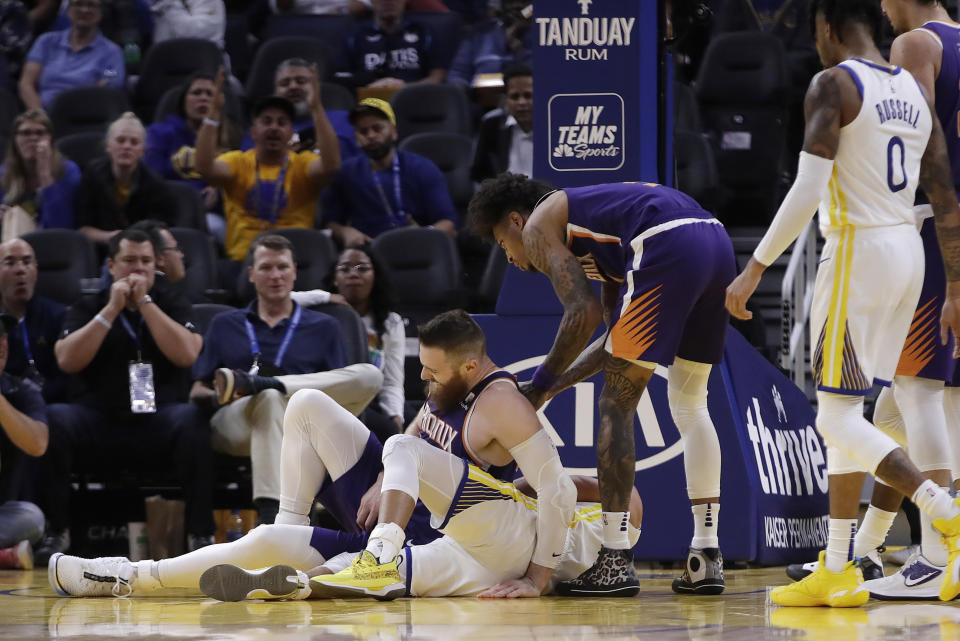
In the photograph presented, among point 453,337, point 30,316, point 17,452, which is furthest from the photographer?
point 30,316

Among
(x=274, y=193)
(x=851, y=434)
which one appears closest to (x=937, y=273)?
(x=851, y=434)

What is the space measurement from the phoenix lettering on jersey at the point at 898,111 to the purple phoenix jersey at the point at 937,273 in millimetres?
419

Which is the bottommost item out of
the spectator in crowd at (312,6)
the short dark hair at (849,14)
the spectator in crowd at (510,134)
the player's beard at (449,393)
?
the player's beard at (449,393)

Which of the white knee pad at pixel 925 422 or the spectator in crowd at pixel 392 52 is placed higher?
the spectator in crowd at pixel 392 52

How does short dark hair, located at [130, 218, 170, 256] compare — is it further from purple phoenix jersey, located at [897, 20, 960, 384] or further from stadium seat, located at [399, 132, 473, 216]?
purple phoenix jersey, located at [897, 20, 960, 384]

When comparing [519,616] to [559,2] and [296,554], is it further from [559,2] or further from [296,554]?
[559,2]

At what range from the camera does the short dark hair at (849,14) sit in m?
4.48

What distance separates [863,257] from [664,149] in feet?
8.54

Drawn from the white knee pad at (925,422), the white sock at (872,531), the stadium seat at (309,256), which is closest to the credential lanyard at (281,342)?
the stadium seat at (309,256)

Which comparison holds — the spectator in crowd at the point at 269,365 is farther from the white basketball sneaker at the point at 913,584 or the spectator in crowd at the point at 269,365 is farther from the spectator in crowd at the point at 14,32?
the spectator in crowd at the point at 14,32

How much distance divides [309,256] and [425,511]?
3694mm

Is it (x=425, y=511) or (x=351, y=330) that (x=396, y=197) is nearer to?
(x=351, y=330)

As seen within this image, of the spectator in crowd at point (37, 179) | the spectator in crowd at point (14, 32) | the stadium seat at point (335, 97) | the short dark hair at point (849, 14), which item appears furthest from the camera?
the spectator in crowd at point (14, 32)

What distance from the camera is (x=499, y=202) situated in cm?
511
